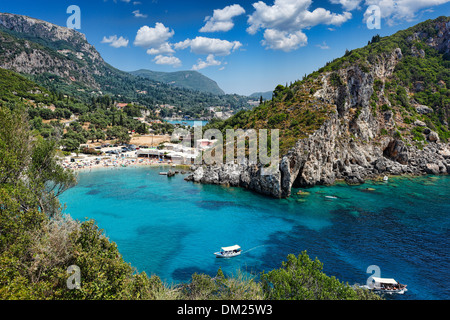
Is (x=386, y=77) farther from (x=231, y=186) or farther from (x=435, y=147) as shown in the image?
(x=231, y=186)

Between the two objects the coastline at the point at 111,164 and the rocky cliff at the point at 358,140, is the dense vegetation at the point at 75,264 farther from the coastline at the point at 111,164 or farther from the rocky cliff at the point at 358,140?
the coastline at the point at 111,164

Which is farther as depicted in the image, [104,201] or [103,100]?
[103,100]

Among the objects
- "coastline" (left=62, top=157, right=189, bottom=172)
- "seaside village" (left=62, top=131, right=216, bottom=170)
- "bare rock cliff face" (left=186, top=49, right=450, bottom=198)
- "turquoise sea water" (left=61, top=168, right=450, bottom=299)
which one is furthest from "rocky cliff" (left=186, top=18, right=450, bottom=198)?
"coastline" (left=62, top=157, right=189, bottom=172)

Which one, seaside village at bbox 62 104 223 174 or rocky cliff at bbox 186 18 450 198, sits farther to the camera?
seaside village at bbox 62 104 223 174

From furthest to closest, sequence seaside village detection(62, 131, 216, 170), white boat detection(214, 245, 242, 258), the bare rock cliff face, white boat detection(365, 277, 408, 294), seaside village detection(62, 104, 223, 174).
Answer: seaside village detection(62, 104, 223, 174) → seaside village detection(62, 131, 216, 170) → the bare rock cliff face → white boat detection(214, 245, 242, 258) → white boat detection(365, 277, 408, 294)

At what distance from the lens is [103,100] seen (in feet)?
418

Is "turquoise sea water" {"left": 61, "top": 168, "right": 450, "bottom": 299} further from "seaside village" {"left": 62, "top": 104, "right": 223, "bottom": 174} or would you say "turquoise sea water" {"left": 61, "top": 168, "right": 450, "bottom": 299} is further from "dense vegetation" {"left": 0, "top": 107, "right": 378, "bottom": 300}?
"seaside village" {"left": 62, "top": 104, "right": 223, "bottom": 174}

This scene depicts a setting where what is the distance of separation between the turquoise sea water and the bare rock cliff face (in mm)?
2732

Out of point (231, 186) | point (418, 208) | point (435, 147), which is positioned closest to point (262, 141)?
point (231, 186)

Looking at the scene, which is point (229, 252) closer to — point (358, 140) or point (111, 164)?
point (358, 140)

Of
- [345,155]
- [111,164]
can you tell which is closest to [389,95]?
[345,155]

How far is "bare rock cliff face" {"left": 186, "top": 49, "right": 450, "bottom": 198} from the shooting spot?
42562 millimetres

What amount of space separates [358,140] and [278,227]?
35.3 meters

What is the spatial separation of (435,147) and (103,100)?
132932 millimetres
